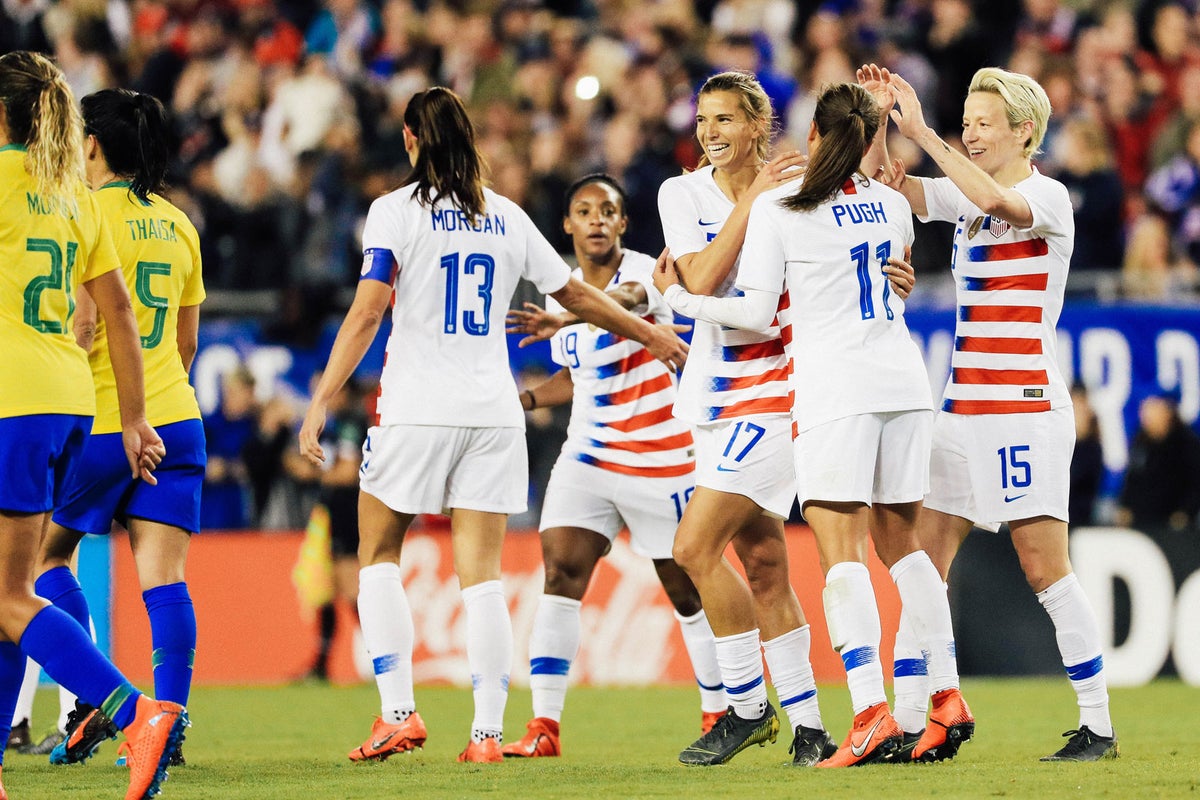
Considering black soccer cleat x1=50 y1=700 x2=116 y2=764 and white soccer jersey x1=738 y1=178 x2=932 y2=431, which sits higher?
white soccer jersey x1=738 y1=178 x2=932 y2=431

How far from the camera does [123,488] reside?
22.6 ft

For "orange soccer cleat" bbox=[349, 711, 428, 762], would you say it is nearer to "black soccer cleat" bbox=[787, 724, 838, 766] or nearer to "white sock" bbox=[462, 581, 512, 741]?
"white sock" bbox=[462, 581, 512, 741]

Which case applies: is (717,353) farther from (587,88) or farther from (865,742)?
(587,88)

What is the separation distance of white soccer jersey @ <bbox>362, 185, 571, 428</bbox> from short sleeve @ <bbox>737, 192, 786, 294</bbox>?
1.19 meters

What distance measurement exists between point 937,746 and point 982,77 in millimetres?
2631

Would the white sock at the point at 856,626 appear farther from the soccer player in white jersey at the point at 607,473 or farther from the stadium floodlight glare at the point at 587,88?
the stadium floodlight glare at the point at 587,88

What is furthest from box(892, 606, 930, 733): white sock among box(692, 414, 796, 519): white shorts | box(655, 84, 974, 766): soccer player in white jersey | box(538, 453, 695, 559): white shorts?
box(538, 453, 695, 559): white shorts

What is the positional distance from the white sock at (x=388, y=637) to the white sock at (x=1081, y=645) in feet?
8.36

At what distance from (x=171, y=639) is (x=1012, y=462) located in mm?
3338

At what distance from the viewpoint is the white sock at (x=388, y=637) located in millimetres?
7004

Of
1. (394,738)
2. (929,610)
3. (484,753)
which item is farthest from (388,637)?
(929,610)

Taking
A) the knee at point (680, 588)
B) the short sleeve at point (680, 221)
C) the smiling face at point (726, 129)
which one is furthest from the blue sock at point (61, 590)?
the smiling face at point (726, 129)

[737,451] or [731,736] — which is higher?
[737,451]

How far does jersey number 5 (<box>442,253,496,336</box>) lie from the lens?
706 cm
